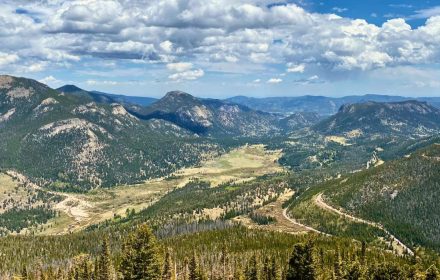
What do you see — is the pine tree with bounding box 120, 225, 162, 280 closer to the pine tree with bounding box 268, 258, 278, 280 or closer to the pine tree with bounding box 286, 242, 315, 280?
the pine tree with bounding box 286, 242, 315, 280

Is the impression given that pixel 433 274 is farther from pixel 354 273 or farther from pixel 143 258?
pixel 143 258

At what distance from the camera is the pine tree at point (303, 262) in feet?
303

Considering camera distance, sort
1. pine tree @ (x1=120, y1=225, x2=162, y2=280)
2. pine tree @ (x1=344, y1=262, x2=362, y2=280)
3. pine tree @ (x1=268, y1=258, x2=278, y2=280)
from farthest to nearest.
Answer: pine tree @ (x1=268, y1=258, x2=278, y2=280) < pine tree @ (x1=344, y1=262, x2=362, y2=280) < pine tree @ (x1=120, y1=225, x2=162, y2=280)

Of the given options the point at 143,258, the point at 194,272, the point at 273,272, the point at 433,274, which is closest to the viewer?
the point at 143,258

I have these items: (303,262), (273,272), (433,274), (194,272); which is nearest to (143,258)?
(303,262)

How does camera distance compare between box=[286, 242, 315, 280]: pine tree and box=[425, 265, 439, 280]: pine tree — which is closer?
box=[286, 242, 315, 280]: pine tree

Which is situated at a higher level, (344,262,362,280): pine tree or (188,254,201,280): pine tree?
(344,262,362,280): pine tree

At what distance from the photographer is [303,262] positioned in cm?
9294

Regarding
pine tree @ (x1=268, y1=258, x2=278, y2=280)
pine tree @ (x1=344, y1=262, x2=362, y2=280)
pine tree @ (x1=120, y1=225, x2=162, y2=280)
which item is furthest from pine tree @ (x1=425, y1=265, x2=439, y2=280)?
pine tree @ (x1=120, y1=225, x2=162, y2=280)

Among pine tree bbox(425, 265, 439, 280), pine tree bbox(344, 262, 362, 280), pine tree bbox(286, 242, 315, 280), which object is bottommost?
pine tree bbox(344, 262, 362, 280)

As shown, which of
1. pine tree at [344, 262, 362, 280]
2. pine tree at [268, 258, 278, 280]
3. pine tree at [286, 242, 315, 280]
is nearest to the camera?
pine tree at [286, 242, 315, 280]

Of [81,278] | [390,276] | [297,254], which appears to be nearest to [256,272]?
[390,276]

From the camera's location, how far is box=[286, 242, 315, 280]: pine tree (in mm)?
92375

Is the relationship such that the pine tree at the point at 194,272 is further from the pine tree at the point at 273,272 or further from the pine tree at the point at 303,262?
the pine tree at the point at 303,262
